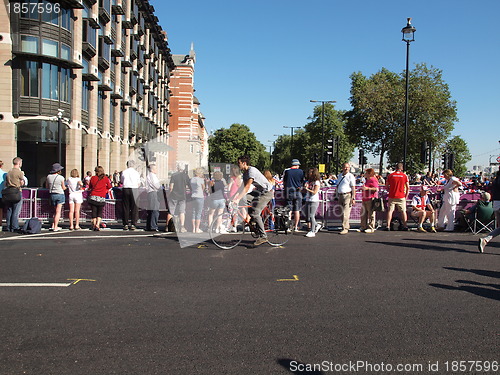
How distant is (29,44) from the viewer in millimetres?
25453

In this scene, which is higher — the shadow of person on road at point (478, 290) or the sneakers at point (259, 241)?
the sneakers at point (259, 241)

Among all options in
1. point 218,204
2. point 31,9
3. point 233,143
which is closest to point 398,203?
point 218,204

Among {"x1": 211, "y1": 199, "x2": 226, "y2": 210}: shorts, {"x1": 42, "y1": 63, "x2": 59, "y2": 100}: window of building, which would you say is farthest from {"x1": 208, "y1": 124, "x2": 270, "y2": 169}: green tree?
{"x1": 211, "y1": 199, "x2": 226, "y2": 210}: shorts

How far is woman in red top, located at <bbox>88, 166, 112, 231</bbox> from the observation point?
523 inches

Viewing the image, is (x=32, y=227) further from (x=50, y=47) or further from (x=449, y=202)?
(x=50, y=47)

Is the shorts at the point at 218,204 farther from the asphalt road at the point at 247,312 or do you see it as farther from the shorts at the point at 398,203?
the shorts at the point at 398,203

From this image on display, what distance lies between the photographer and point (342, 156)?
8756 centimetres


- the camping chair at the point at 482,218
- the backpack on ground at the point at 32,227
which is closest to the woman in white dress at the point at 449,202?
the camping chair at the point at 482,218

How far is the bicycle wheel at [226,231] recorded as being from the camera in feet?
32.4

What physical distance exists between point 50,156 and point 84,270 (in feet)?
80.8

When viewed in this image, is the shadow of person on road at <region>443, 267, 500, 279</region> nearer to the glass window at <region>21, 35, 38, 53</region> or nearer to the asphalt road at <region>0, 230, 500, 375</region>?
the asphalt road at <region>0, 230, 500, 375</region>

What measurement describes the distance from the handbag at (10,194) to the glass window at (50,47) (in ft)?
53.0

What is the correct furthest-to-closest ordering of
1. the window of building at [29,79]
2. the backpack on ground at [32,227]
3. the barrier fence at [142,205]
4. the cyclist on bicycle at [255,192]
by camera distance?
A: the window of building at [29,79], the barrier fence at [142,205], the backpack on ground at [32,227], the cyclist on bicycle at [255,192]

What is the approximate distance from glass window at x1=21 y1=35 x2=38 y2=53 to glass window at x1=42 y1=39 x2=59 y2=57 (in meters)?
0.42
